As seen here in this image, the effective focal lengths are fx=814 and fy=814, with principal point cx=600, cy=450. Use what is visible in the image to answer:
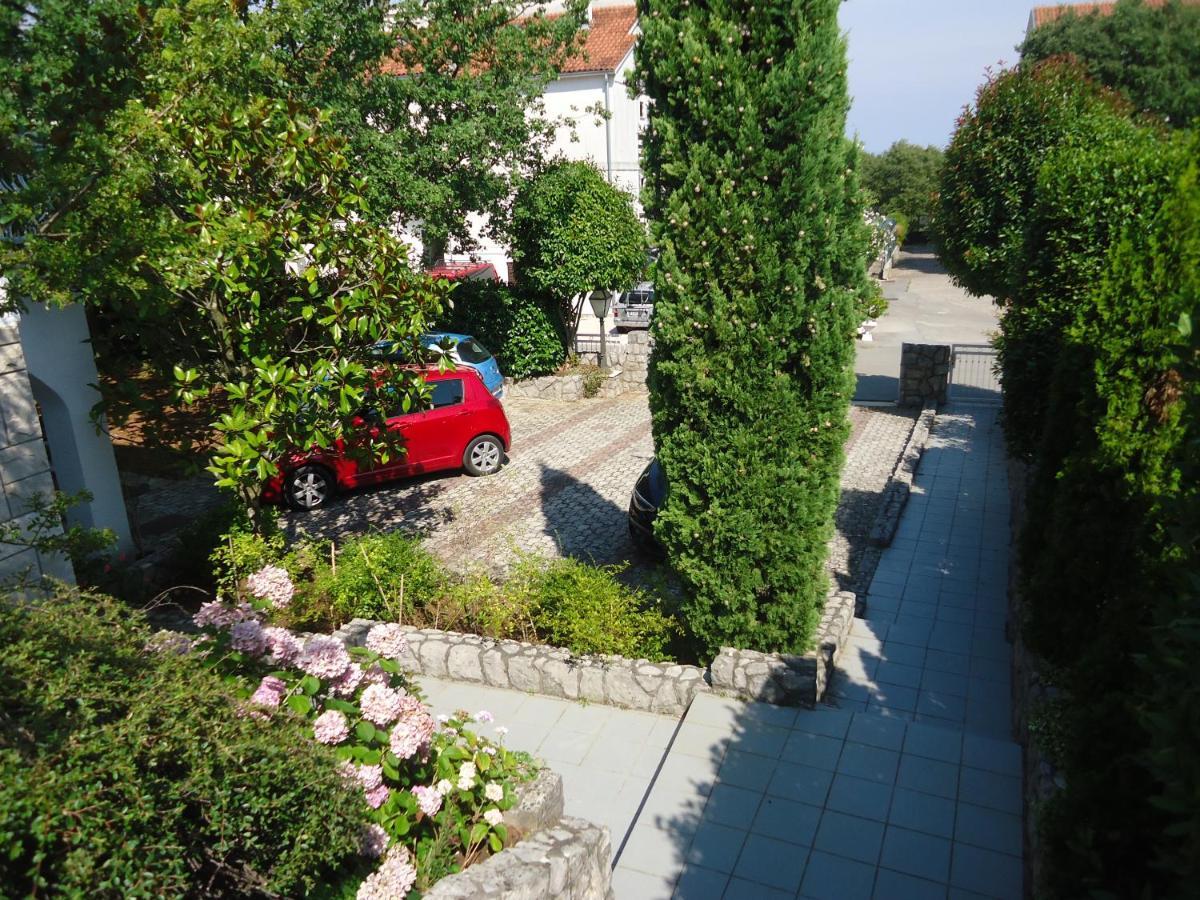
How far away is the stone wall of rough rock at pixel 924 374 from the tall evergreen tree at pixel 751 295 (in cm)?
1175

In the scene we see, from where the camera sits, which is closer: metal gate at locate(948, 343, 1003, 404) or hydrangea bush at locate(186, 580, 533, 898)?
hydrangea bush at locate(186, 580, 533, 898)

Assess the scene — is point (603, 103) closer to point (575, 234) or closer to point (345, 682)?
point (575, 234)

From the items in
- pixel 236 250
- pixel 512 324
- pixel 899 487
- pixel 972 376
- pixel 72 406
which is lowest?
pixel 899 487

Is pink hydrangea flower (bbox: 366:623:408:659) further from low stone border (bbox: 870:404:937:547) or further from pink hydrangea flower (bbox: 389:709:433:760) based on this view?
low stone border (bbox: 870:404:937:547)

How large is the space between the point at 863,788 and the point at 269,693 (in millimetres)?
3939

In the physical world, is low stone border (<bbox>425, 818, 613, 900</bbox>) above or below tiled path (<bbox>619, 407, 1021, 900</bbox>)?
above

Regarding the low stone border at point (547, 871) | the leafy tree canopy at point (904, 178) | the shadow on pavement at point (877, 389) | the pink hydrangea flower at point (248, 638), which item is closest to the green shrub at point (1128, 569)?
the low stone border at point (547, 871)

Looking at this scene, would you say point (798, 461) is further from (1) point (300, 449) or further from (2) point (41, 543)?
(2) point (41, 543)

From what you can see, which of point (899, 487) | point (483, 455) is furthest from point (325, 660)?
point (899, 487)

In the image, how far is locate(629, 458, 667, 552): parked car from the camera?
9719 mm

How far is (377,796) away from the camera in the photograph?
4.06 meters

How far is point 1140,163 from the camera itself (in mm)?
7754

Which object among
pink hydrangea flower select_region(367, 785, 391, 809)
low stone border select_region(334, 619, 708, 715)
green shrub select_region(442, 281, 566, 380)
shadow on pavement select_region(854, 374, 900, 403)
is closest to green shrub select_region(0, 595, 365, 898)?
pink hydrangea flower select_region(367, 785, 391, 809)

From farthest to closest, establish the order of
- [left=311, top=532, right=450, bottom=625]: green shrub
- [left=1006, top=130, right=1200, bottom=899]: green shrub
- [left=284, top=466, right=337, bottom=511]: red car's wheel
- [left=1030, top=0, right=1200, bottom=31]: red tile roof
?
[left=1030, top=0, right=1200, bottom=31]: red tile roof → [left=284, top=466, right=337, bottom=511]: red car's wheel → [left=311, top=532, right=450, bottom=625]: green shrub → [left=1006, top=130, right=1200, bottom=899]: green shrub
